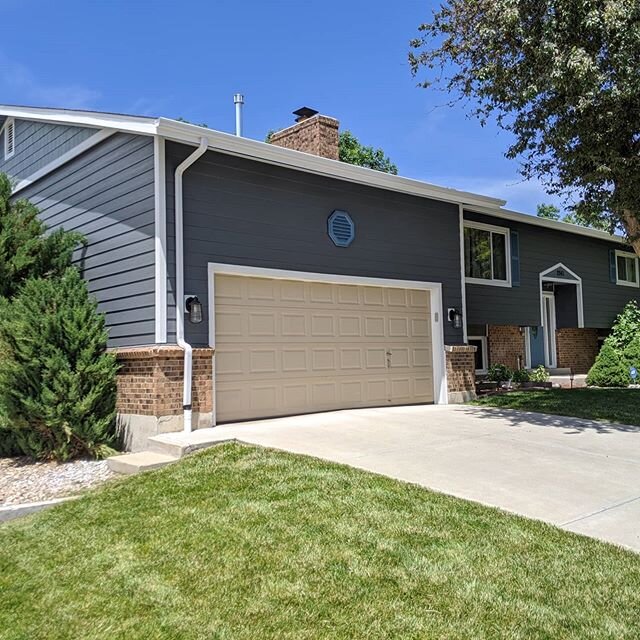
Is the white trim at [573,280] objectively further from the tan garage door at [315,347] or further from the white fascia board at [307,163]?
the tan garage door at [315,347]

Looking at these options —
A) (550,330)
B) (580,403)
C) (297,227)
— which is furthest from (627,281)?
(297,227)

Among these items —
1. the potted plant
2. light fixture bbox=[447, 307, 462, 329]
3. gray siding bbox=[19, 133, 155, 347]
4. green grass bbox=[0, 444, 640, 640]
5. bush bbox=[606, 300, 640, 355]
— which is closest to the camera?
green grass bbox=[0, 444, 640, 640]

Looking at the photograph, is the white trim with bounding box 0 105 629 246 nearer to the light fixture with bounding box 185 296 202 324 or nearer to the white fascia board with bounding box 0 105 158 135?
the white fascia board with bounding box 0 105 158 135

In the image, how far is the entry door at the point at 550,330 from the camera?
1728cm

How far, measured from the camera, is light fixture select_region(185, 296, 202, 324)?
7.87m

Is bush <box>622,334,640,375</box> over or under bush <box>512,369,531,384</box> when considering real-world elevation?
over

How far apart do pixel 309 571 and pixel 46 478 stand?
Answer: 4699 mm

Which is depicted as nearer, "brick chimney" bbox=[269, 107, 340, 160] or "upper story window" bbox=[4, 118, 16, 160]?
"brick chimney" bbox=[269, 107, 340, 160]

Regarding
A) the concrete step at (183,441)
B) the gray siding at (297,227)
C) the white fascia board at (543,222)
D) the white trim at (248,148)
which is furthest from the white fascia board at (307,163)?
the concrete step at (183,441)

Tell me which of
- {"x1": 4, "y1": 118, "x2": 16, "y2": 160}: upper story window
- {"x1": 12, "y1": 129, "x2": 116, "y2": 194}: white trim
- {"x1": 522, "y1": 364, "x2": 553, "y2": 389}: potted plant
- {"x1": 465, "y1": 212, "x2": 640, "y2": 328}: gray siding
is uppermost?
{"x1": 4, "y1": 118, "x2": 16, "y2": 160}: upper story window

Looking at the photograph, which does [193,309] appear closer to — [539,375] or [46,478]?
[46,478]

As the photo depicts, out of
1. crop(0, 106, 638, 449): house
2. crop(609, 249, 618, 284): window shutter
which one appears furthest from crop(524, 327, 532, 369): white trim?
crop(0, 106, 638, 449): house

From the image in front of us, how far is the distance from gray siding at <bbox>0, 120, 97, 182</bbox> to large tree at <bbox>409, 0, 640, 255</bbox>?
18.5ft

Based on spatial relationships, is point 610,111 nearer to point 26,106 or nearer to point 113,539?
point 113,539
